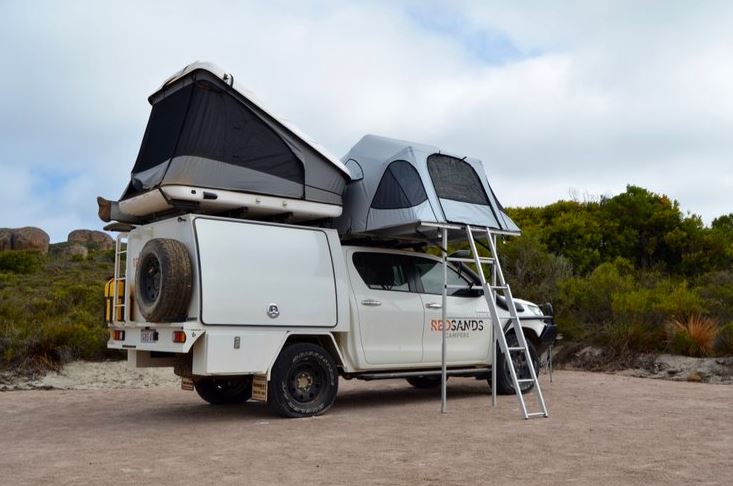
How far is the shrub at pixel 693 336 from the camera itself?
45.6 feet

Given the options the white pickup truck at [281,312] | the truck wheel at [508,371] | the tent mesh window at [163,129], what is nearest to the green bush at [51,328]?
the white pickup truck at [281,312]

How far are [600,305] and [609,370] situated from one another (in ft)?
6.86

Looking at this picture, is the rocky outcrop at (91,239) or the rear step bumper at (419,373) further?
the rocky outcrop at (91,239)

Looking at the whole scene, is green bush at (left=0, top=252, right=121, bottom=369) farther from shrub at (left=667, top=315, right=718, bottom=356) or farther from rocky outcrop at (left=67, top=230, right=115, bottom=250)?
rocky outcrop at (left=67, top=230, right=115, bottom=250)

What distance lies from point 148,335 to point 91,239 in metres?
40.6

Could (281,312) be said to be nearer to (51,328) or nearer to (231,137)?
(231,137)

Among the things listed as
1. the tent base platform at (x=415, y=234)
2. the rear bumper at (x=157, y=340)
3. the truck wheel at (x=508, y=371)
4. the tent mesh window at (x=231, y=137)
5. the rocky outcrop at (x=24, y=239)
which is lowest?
the truck wheel at (x=508, y=371)

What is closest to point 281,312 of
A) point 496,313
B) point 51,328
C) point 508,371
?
point 496,313

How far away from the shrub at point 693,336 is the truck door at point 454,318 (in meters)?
5.39

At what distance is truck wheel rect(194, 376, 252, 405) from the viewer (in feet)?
32.7

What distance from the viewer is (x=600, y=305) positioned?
640 inches

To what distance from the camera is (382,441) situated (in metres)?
7.19

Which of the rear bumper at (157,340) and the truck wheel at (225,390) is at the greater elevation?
the rear bumper at (157,340)

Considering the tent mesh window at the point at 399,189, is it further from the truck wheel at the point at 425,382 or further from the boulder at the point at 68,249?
the boulder at the point at 68,249
